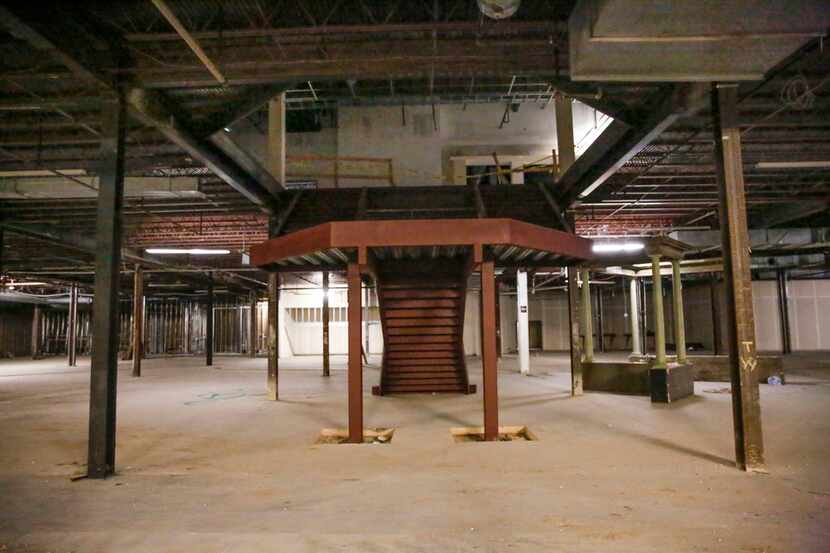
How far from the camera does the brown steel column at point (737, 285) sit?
16.9 feet

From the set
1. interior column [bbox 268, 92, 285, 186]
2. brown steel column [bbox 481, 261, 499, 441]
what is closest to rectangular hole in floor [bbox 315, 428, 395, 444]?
brown steel column [bbox 481, 261, 499, 441]

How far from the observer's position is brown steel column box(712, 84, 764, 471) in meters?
5.16

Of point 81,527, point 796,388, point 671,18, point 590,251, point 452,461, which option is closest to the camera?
point 81,527

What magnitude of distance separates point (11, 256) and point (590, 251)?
1805 cm

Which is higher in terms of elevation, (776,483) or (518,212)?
(518,212)

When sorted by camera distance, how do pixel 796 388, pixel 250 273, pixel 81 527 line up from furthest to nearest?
pixel 250 273 → pixel 796 388 → pixel 81 527

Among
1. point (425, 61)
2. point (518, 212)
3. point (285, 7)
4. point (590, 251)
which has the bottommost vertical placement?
point (590, 251)

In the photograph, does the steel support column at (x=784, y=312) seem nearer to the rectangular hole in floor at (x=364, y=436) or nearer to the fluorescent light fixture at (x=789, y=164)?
the fluorescent light fixture at (x=789, y=164)

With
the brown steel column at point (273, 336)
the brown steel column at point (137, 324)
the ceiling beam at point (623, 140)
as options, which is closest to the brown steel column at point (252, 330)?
the brown steel column at point (137, 324)

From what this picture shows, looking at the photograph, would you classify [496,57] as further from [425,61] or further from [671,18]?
[671,18]

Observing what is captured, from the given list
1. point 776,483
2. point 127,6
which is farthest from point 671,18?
point 127,6

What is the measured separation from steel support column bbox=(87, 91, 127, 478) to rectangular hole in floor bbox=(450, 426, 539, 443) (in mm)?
4092

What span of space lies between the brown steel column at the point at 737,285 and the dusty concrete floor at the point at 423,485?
1.38 feet

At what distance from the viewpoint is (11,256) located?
650 inches
